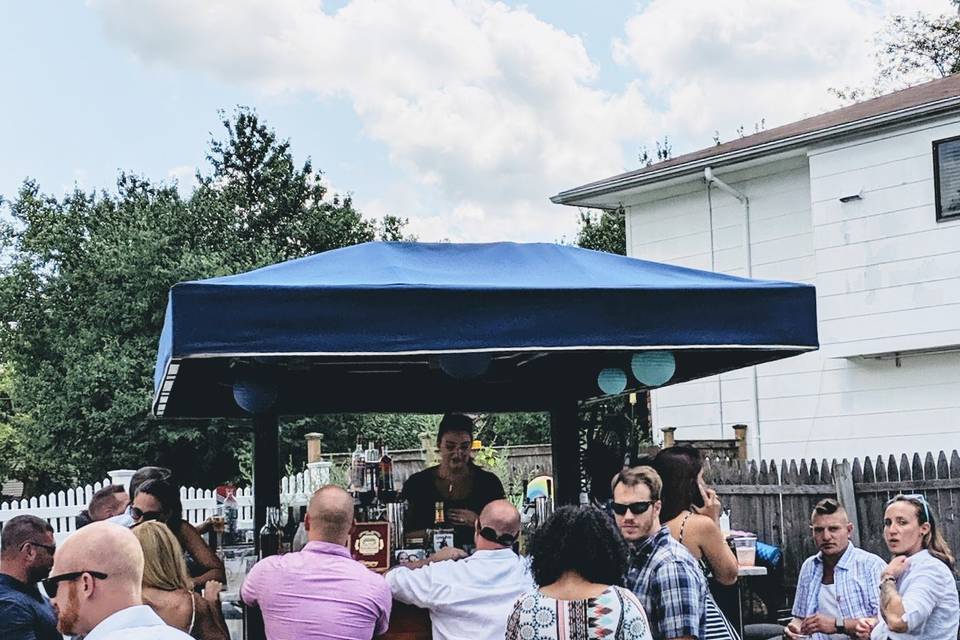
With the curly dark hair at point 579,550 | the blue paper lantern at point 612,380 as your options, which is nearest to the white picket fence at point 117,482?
the blue paper lantern at point 612,380

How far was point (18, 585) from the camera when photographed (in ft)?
16.3

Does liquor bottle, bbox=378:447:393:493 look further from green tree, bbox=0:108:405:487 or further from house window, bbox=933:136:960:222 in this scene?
green tree, bbox=0:108:405:487

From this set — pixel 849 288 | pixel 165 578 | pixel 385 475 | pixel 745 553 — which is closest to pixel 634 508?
pixel 165 578

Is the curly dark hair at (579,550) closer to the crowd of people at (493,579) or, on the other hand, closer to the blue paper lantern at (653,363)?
the crowd of people at (493,579)

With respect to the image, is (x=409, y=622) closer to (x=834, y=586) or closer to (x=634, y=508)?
(x=634, y=508)

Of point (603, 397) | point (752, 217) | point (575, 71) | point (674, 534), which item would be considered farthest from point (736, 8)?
point (674, 534)

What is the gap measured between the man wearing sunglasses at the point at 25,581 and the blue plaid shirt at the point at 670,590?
2.39 m

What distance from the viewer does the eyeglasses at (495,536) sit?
484 cm

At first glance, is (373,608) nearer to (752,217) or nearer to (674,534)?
(674,534)

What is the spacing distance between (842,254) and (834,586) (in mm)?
10771

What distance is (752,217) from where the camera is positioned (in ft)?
59.4

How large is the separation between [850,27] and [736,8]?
11.0 ft

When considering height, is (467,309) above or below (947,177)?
below

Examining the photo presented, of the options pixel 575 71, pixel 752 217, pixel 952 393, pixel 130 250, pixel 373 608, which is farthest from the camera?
pixel 575 71
